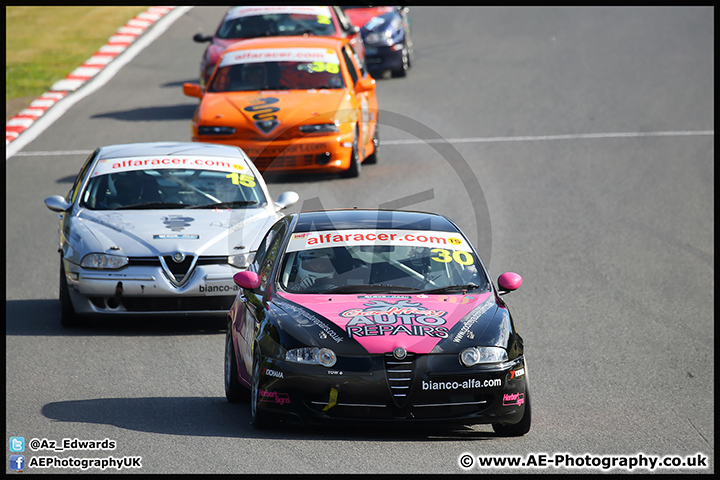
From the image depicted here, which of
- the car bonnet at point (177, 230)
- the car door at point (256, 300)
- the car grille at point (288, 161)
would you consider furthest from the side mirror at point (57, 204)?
the car grille at point (288, 161)

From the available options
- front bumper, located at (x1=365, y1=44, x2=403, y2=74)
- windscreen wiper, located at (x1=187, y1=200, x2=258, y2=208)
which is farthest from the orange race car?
front bumper, located at (x1=365, y1=44, x2=403, y2=74)

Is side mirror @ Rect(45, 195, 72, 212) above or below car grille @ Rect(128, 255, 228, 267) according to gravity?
above

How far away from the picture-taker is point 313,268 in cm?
804

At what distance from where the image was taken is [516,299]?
1169 centimetres

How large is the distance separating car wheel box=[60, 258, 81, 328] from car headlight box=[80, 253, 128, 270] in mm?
276

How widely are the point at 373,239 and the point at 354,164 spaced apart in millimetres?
8082

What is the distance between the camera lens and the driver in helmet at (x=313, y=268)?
7934 mm

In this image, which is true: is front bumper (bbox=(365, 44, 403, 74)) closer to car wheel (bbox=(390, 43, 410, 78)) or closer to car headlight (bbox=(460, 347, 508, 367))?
car wheel (bbox=(390, 43, 410, 78))

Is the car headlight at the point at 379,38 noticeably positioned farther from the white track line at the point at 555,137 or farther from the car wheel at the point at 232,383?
the car wheel at the point at 232,383

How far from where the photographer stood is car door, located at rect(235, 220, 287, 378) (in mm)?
7695

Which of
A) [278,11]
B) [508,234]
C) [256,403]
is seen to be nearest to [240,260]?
[256,403]

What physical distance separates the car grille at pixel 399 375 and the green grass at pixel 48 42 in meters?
15.6

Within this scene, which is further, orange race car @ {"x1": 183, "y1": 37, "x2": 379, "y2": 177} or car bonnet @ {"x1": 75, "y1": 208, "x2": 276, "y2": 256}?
orange race car @ {"x1": 183, "y1": 37, "x2": 379, "y2": 177}

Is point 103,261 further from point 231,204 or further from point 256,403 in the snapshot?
point 256,403
